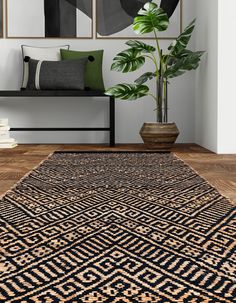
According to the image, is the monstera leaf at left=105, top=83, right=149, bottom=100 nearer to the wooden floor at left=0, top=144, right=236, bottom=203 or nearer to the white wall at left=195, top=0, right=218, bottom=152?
the white wall at left=195, top=0, right=218, bottom=152

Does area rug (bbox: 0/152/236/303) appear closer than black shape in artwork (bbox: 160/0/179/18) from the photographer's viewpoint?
Yes

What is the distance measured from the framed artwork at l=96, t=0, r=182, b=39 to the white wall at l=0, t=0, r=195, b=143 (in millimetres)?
44

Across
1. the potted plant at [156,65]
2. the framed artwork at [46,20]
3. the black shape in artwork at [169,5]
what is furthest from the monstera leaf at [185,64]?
the framed artwork at [46,20]

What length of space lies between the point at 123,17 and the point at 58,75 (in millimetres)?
603

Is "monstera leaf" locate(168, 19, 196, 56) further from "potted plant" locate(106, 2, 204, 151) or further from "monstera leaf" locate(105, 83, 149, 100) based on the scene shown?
"monstera leaf" locate(105, 83, 149, 100)

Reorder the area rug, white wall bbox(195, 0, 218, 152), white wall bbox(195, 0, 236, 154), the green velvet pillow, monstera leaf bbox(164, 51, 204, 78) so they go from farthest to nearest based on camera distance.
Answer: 1. the green velvet pillow
2. monstera leaf bbox(164, 51, 204, 78)
3. white wall bbox(195, 0, 218, 152)
4. white wall bbox(195, 0, 236, 154)
5. the area rug

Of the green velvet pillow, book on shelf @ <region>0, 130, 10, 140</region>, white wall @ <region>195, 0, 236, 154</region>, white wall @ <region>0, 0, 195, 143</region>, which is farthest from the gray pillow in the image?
white wall @ <region>195, 0, 236, 154</region>

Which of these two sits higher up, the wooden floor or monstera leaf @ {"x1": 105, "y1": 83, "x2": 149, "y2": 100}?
monstera leaf @ {"x1": 105, "y1": 83, "x2": 149, "y2": 100}

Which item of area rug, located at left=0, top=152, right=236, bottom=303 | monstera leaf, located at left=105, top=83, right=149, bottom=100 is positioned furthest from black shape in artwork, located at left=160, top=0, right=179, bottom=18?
area rug, located at left=0, top=152, right=236, bottom=303

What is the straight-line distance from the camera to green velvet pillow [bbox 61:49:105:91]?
317 centimetres

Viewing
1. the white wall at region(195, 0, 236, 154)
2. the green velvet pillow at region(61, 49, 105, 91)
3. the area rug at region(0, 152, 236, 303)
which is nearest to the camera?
the area rug at region(0, 152, 236, 303)

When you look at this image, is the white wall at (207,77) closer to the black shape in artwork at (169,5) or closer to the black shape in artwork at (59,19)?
the black shape in artwork at (169,5)

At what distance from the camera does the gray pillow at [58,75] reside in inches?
119

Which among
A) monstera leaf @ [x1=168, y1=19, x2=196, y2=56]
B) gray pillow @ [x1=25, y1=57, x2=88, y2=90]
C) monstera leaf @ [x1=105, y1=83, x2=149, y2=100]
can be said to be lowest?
monstera leaf @ [x1=105, y1=83, x2=149, y2=100]
